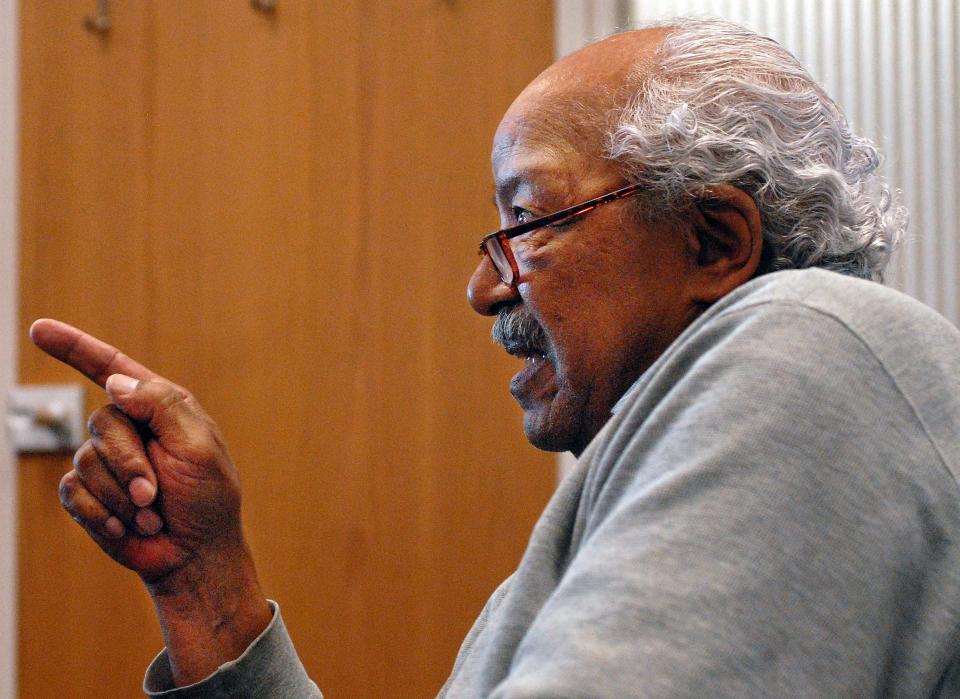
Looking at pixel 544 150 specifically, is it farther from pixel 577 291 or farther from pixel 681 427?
pixel 681 427

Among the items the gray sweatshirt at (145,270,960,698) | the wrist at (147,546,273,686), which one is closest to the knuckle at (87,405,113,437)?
the wrist at (147,546,273,686)

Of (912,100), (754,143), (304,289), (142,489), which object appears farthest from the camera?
(304,289)

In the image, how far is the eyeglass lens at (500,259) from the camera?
1032mm

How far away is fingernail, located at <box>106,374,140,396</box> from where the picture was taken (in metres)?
1.01

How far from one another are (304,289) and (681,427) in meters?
1.53

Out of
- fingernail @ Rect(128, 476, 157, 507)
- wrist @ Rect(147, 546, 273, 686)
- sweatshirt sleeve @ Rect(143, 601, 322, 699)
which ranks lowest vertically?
sweatshirt sleeve @ Rect(143, 601, 322, 699)

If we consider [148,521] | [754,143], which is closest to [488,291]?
[754,143]

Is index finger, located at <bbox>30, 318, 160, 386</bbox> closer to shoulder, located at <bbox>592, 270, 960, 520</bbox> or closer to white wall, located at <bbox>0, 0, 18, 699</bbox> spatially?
shoulder, located at <bbox>592, 270, 960, 520</bbox>

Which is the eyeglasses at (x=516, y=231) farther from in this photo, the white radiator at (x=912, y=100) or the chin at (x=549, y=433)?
the white radiator at (x=912, y=100)

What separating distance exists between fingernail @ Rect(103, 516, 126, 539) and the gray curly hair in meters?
0.58

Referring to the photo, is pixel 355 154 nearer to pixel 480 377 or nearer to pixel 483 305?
pixel 480 377

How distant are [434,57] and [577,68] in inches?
41.9

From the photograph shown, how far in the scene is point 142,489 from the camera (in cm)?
102

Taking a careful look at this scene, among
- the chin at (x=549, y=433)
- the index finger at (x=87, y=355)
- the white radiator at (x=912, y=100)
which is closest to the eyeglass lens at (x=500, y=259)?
the chin at (x=549, y=433)
